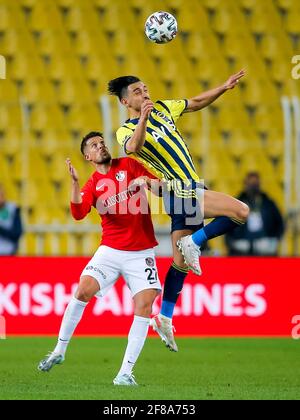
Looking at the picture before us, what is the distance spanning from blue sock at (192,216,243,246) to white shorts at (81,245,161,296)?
46 cm

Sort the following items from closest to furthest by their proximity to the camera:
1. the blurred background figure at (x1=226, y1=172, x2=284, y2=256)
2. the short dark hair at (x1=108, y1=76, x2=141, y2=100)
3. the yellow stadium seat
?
the short dark hair at (x1=108, y1=76, x2=141, y2=100) < the blurred background figure at (x1=226, y1=172, x2=284, y2=256) < the yellow stadium seat

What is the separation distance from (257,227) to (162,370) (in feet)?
15.7

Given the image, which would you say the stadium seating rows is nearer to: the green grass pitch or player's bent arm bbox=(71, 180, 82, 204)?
the green grass pitch

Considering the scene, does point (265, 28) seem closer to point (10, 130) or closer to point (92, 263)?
point (10, 130)

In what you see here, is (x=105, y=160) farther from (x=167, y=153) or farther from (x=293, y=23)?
(x=293, y=23)

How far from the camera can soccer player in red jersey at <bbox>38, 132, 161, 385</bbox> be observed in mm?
9281

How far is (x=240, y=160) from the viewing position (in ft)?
55.7

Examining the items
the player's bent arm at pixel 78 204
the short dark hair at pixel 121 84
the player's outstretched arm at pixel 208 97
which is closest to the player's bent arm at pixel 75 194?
the player's bent arm at pixel 78 204

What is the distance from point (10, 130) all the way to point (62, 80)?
136 centimetres

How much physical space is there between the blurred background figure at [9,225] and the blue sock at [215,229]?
18.5 feet

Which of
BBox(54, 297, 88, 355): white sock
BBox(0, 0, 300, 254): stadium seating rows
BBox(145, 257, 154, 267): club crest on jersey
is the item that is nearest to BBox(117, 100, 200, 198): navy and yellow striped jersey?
BBox(145, 257, 154, 267): club crest on jersey

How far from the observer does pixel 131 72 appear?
17422 millimetres

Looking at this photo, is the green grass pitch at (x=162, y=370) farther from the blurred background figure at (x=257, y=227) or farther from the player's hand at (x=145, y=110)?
the player's hand at (x=145, y=110)
